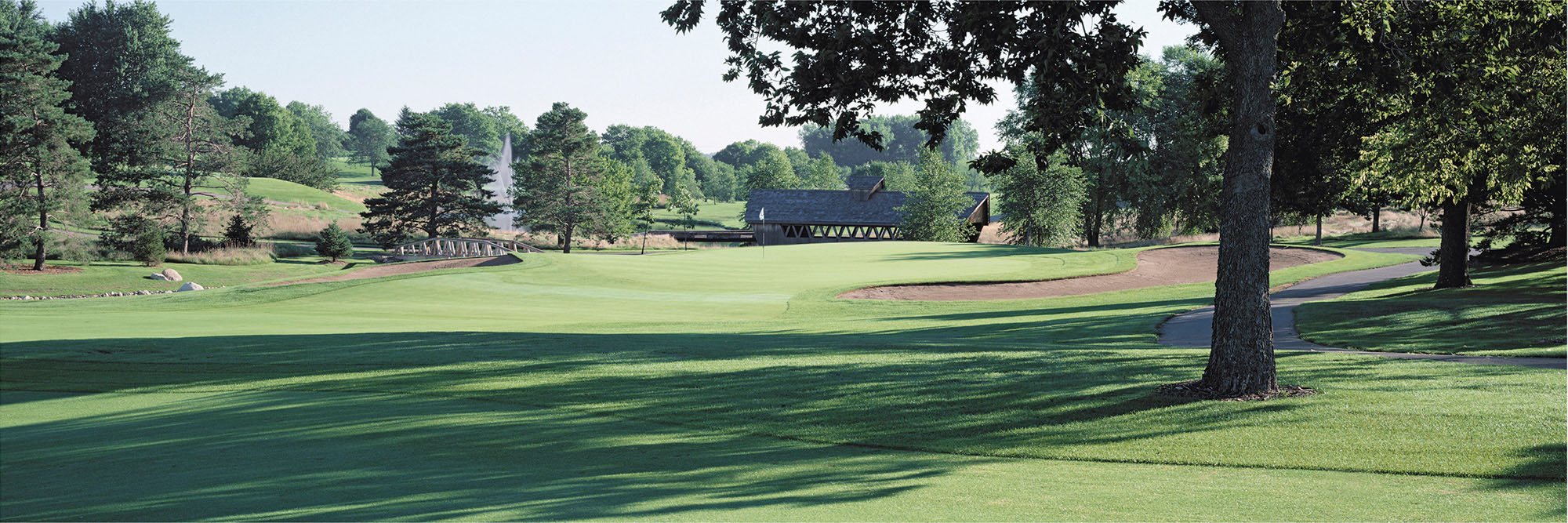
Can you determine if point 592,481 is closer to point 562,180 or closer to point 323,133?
point 562,180

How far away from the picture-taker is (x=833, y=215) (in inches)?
2921

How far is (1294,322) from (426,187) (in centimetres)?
5839

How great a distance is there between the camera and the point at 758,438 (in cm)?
893

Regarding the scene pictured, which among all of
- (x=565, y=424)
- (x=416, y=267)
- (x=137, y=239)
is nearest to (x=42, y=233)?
(x=137, y=239)

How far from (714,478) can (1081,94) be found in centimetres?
552

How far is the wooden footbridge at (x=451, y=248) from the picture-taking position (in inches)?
1943

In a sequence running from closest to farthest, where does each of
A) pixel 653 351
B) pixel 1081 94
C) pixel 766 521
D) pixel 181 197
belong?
pixel 766 521
pixel 1081 94
pixel 653 351
pixel 181 197

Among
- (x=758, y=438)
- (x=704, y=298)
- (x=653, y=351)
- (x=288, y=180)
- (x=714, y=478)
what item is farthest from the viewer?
(x=288, y=180)

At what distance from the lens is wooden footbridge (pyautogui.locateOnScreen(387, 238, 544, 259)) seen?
49344mm

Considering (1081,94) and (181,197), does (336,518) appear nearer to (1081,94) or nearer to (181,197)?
(1081,94)

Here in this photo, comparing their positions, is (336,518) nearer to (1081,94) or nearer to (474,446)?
(474,446)

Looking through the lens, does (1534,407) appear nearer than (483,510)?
No

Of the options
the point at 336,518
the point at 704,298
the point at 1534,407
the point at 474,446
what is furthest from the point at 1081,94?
the point at 704,298

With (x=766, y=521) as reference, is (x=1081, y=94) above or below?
above
